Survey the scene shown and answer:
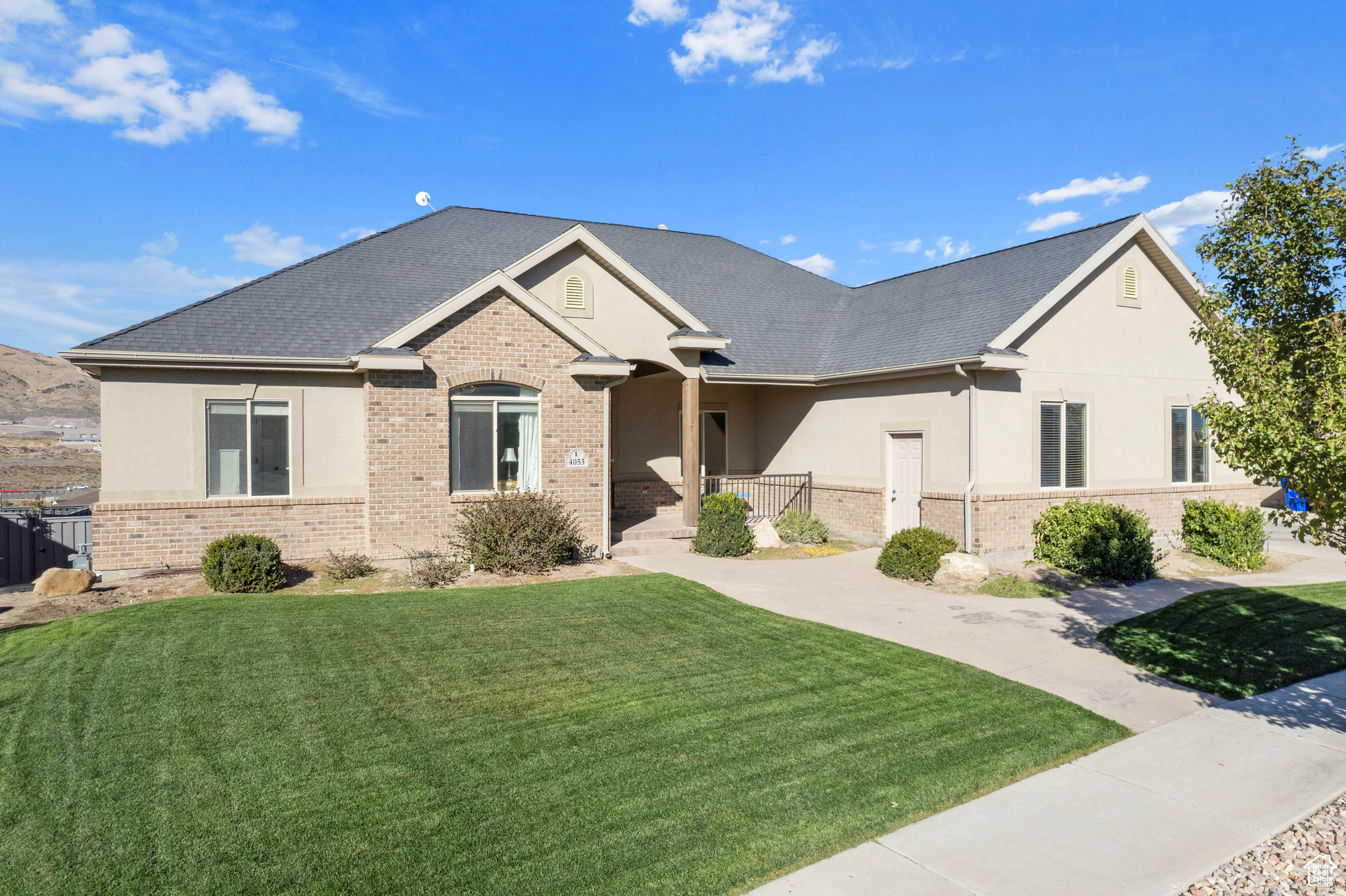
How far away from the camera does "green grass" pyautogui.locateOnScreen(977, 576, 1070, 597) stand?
39.5 feet

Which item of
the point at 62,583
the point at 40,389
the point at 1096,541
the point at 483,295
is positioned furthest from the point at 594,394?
the point at 40,389

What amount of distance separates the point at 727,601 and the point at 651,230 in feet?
47.3

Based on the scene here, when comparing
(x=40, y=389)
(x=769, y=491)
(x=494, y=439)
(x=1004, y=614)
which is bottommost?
(x=1004, y=614)

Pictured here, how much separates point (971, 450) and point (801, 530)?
407cm

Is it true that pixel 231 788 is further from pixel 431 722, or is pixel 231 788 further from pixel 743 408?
pixel 743 408

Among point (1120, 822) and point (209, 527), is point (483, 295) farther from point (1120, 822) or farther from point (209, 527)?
point (1120, 822)

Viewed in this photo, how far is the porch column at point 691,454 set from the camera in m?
16.1

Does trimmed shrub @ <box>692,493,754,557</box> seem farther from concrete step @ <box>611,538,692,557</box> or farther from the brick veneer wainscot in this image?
the brick veneer wainscot

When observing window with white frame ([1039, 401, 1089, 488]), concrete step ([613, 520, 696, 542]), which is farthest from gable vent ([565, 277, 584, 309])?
window with white frame ([1039, 401, 1089, 488])

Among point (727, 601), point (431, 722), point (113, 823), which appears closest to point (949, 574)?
point (727, 601)

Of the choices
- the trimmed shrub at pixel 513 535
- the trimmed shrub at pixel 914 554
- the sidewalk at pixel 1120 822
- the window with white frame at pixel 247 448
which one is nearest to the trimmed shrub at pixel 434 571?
the trimmed shrub at pixel 513 535

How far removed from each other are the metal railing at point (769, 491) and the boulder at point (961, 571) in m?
5.40

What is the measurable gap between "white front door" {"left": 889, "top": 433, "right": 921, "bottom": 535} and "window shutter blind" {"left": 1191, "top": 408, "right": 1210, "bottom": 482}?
661 cm

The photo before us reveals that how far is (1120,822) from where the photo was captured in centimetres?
485
